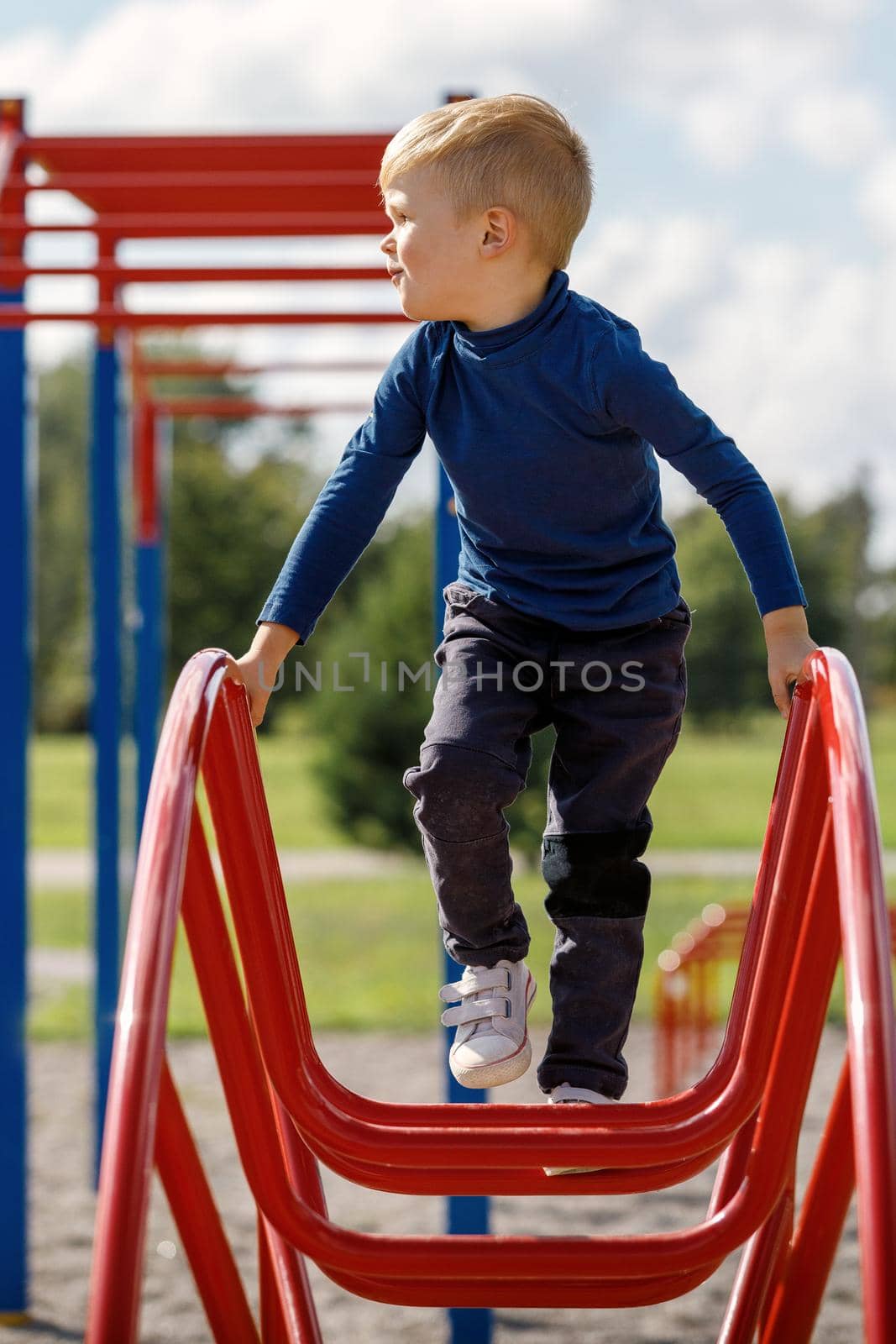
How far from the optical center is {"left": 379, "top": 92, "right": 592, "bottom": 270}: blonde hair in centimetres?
203

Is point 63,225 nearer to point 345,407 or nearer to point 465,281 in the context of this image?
point 465,281

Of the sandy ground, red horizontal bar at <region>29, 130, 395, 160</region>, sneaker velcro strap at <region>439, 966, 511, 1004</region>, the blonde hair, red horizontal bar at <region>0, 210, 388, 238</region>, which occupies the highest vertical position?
red horizontal bar at <region>29, 130, 395, 160</region>

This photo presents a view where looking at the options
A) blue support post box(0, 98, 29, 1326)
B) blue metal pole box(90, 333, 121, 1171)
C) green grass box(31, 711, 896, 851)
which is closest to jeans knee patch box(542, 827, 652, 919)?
blue support post box(0, 98, 29, 1326)

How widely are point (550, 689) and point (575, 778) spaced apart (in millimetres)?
130

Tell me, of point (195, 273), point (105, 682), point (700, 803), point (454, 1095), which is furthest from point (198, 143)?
point (700, 803)

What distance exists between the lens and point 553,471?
6.90 ft

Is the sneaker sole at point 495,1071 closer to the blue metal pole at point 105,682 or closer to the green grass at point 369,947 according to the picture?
the blue metal pole at point 105,682

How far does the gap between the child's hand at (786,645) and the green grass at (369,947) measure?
248 inches

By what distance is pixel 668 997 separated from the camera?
19.3 ft

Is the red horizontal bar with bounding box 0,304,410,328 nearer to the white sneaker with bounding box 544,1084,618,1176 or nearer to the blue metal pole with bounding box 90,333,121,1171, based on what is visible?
the blue metal pole with bounding box 90,333,121,1171

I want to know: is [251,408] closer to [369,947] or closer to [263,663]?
[263,663]

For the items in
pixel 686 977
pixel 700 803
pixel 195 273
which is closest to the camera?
pixel 195 273

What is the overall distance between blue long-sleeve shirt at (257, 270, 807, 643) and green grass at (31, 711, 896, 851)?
11907 millimetres

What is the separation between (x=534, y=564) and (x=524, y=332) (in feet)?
1.04
